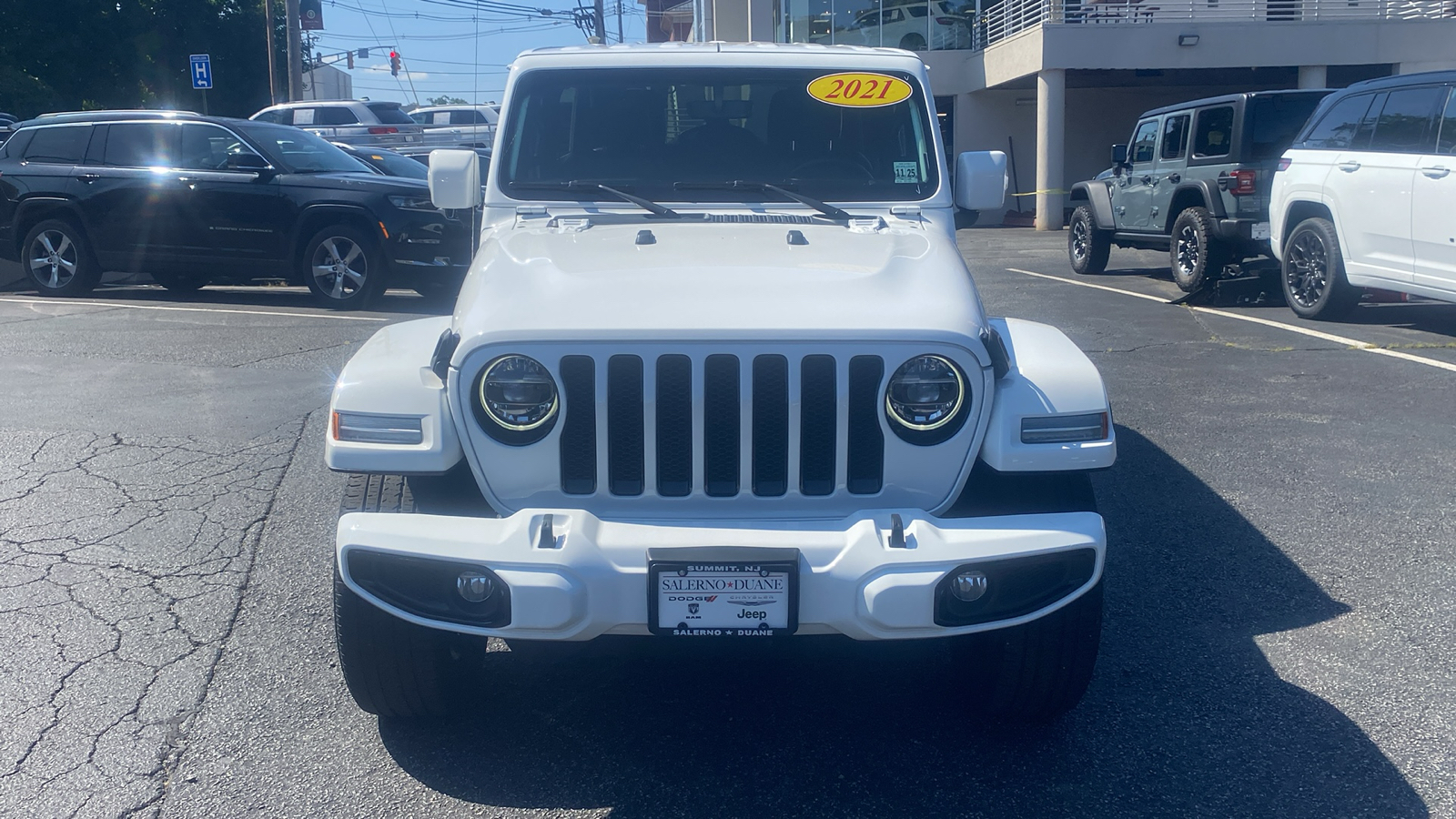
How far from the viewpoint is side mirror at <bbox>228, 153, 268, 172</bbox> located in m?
11.6

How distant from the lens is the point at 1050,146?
82.4ft

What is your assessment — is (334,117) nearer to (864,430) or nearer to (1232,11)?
(1232,11)

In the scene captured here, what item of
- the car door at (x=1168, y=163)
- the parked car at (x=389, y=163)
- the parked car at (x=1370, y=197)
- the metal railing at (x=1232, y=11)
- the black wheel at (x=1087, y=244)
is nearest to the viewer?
the parked car at (x=1370, y=197)

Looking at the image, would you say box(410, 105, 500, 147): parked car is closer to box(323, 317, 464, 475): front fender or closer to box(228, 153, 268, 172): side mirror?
box(228, 153, 268, 172): side mirror

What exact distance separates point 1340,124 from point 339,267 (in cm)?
833

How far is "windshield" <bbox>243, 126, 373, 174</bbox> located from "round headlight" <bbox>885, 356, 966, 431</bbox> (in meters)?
9.78

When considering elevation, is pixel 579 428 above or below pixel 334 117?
below

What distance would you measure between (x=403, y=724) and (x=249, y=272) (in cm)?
920

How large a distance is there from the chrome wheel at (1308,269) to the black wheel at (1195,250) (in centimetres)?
108

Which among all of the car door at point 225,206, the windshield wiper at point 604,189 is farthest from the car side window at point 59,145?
the windshield wiper at point 604,189

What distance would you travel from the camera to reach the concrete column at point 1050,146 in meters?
24.8

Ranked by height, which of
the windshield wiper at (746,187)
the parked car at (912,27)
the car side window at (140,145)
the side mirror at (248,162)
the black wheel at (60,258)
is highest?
the parked car at (912,27)

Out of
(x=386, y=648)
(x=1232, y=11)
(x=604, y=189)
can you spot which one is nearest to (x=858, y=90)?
(x=604, y=189)

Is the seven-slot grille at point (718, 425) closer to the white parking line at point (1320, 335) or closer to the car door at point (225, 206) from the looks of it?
the white parking line at point (1320, 335)
